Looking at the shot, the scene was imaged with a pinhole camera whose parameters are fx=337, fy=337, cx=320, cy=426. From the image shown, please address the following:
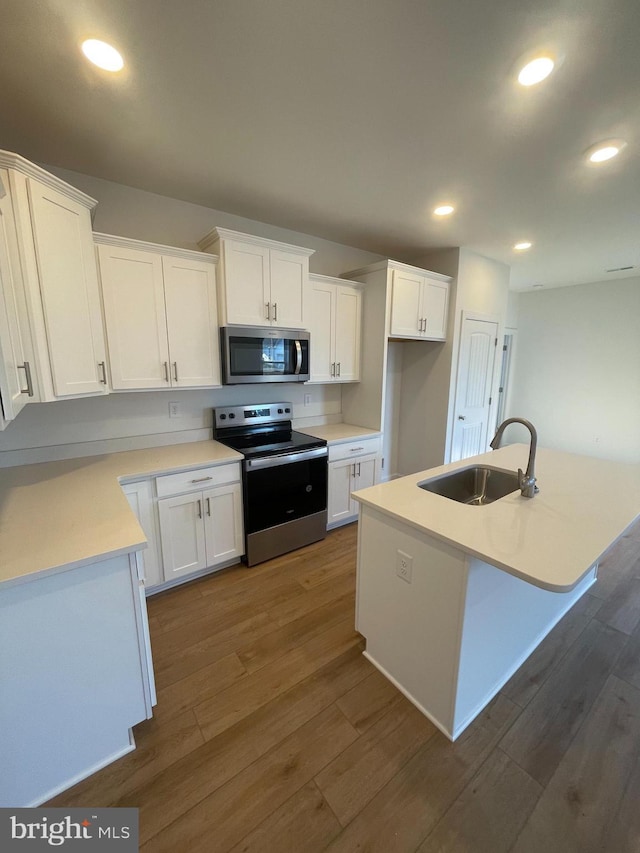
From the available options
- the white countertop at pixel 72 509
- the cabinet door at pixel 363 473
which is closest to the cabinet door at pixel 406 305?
the cabinet door at pixel 363 473

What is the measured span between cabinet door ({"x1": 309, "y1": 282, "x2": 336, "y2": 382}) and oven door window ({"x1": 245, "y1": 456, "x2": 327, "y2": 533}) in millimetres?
840

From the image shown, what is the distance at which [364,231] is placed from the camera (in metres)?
3.04

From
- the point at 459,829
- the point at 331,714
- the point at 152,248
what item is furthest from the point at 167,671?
the point at 152,248

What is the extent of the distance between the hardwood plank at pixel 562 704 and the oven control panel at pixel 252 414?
2.43 meters

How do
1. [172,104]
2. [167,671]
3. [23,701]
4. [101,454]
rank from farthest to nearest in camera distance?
[101,454], [167,671], [172,104], [23,701]

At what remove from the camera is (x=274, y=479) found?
8.27ft

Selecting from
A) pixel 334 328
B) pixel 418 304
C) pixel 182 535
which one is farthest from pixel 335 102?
pixel 182 535

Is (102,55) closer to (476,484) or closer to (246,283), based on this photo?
(246,283)

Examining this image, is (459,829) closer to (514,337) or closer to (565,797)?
(565,797)

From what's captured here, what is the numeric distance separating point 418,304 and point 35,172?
2848mm

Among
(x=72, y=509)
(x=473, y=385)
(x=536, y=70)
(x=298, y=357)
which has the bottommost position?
(x=72, y=509)

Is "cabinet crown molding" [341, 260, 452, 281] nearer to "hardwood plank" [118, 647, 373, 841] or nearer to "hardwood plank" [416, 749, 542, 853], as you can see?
"hardwood plank" [118, 647, 373, 841]

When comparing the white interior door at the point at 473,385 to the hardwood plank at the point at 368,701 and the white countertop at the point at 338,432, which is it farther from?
the hardwood plank at the point at 368,701

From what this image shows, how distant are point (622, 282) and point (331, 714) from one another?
626 cm
